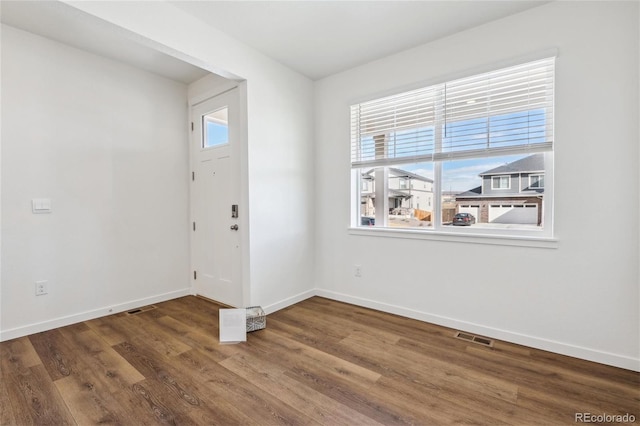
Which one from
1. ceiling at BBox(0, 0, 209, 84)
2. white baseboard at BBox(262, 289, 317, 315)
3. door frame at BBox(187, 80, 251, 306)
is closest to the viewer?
ceiling at BBox(0, 0, 209, 84)

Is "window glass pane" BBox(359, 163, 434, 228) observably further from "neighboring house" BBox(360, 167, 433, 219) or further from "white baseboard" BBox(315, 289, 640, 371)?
"white baseboard" BBox(315, 289, 640, 371)

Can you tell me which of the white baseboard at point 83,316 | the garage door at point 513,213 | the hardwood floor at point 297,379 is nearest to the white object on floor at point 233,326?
the hardwood floor at point 297,379

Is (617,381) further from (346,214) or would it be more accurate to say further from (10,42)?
(10,42)

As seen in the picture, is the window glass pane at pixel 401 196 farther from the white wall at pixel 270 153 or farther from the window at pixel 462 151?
the white wall at pixel 270 153

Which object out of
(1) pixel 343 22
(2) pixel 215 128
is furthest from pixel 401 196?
(2) pixel 215 128

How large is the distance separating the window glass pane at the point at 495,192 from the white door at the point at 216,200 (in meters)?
2.16

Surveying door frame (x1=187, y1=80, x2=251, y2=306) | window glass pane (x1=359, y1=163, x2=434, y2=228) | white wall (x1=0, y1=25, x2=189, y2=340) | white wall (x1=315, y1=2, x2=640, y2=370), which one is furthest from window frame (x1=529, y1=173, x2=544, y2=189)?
white wall (x1=0, y1=25, x2=189, y2=340)

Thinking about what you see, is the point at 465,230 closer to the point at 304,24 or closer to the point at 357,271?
the point at 357,271

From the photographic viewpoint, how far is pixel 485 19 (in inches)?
98.1

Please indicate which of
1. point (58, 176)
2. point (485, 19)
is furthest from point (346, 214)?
point (58, 176)

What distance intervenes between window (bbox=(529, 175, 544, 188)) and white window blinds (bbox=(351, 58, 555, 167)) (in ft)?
0.77

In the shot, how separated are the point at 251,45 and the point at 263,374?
293cm

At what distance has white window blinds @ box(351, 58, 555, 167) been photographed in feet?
7.86

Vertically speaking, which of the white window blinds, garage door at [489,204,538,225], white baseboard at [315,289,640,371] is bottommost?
white baseboard at [315,289,640,371]
